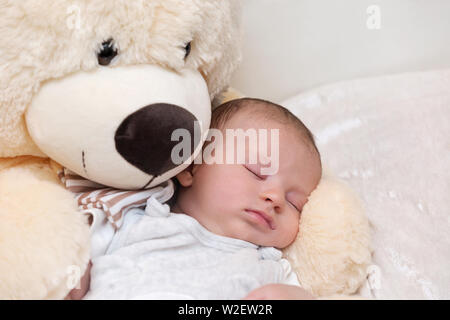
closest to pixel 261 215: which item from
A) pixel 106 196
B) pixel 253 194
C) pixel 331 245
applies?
pixel 253 194

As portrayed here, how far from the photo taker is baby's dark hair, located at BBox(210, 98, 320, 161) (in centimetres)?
105

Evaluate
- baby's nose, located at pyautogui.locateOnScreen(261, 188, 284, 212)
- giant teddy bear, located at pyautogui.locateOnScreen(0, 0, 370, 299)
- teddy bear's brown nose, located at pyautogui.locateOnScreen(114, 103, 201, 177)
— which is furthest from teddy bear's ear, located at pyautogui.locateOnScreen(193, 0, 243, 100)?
baby's nose, located at pyautogui.locateOnScreen(261, 188, 284, 212)

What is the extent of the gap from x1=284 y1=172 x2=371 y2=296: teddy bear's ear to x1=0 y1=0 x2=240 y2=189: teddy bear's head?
33cm

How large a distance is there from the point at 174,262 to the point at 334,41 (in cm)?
83

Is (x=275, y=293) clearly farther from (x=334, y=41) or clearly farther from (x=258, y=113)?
(x=334, y=41)

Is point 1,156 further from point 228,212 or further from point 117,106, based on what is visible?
point 228,212

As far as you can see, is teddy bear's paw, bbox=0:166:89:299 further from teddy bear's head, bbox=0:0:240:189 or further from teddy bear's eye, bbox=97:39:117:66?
teddy bear's eye, bbox=97:39:117:66

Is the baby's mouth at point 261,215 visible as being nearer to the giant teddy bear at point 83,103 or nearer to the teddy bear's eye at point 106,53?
the giant teddy bear at point 83,103

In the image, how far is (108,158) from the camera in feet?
2.59

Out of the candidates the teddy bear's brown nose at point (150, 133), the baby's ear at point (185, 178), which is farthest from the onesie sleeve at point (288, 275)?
the teddy bear's brown nose at point (150, 133)

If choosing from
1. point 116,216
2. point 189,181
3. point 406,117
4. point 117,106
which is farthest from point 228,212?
point 406,117

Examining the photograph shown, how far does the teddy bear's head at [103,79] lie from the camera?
729 millimetres

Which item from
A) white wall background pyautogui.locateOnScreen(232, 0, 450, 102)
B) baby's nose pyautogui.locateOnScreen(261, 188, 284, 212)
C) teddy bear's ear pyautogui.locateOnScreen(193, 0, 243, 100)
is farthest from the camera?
white wall background pyautogui.locateOnScreen(232, 0, 450, 102)

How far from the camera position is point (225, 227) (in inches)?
38.0
